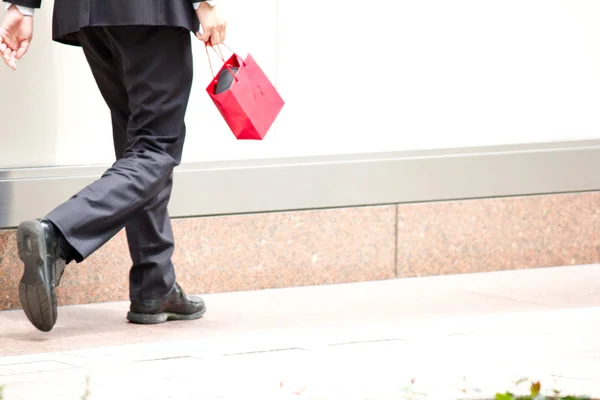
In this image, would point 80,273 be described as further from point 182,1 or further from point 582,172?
point 582,172

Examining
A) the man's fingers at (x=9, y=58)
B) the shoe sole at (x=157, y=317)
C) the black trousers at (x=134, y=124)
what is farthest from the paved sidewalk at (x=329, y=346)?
the man's fingers at (x=9, y=58)

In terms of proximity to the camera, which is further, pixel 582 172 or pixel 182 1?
pixel 582 172

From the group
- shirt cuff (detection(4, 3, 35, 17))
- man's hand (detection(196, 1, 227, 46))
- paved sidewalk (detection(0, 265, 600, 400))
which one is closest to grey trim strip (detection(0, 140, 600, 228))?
paved sidewalk (detection(0, 265, 600, 400))

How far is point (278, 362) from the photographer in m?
3.91

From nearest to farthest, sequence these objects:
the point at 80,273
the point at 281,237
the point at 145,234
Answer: the point at 145,234 → the point at 80,273 → the point at 281,237

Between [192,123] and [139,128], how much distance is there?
1027 mm

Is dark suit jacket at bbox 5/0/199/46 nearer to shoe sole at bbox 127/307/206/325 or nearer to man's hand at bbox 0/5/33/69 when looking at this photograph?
man's hand at bbox 0/5/33/69

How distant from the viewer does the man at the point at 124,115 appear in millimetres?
4188

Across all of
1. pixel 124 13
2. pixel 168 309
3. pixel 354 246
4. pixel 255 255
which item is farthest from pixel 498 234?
pixel 124 13

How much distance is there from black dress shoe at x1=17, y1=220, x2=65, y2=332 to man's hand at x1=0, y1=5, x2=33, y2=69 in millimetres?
643

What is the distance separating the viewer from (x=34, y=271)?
4.11 metres

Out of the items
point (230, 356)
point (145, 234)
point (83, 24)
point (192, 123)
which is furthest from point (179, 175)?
point (230, 356)

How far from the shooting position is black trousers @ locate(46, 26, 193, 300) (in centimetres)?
425

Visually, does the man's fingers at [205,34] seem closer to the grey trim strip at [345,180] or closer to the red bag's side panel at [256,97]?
the red bag's side panel at [256,97]
